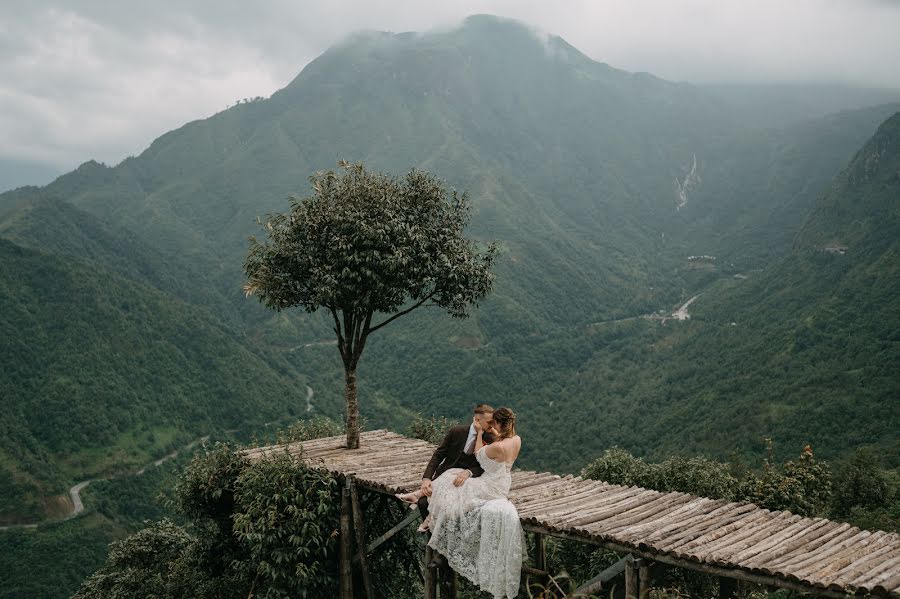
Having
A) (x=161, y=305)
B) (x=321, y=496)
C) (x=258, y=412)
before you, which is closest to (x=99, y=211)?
(x=161, y=305)

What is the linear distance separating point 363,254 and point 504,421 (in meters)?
4.64

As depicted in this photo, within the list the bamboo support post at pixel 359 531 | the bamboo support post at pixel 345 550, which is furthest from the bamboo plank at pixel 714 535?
the bamboo support post at pixel 345 550

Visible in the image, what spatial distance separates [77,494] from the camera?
1716 inches

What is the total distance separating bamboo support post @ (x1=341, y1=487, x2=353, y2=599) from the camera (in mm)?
9523

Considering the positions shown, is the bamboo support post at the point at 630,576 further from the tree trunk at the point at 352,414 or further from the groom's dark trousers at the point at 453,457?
the tree trunk at the point at 352,414

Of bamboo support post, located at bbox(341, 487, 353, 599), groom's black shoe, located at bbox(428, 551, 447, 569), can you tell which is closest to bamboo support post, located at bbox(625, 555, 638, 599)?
groom's black shoe, located at bbox(428, 551, 447, 569)

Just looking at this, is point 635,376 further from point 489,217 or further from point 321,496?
point 321,496

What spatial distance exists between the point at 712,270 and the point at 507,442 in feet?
339

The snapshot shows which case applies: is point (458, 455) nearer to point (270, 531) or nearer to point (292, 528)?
point (292, 528)

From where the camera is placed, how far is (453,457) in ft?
25.1

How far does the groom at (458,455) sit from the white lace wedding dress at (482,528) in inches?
5.4

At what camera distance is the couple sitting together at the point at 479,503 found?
6.70 meters

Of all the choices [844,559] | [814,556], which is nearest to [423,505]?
[814,556]

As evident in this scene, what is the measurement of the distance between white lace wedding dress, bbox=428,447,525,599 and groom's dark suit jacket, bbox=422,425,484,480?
176 mm
